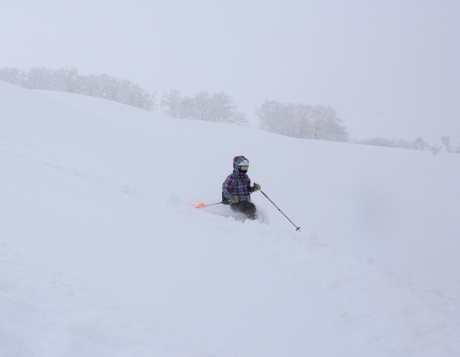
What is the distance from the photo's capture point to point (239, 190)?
8461 millimetres

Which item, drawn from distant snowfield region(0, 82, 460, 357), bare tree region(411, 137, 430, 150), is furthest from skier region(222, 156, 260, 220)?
bare tree region(411, 137, 430, 150)

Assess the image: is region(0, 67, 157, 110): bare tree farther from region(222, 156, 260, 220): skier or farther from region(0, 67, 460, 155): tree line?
region(222, 156, 260, 220): skier

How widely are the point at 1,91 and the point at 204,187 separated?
35.2 feet

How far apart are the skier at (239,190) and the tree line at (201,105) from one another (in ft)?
118

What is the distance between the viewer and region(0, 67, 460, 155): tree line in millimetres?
42781

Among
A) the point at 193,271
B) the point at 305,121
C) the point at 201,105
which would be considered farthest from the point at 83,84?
the point at 193,271

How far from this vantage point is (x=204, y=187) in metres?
10.8

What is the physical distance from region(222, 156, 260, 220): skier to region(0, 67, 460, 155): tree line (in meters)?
36.1

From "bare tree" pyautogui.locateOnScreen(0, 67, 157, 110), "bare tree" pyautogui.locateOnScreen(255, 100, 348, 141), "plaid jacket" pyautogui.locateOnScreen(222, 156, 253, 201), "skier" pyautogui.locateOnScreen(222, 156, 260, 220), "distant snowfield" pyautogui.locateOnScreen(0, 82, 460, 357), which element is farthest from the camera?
"bare tree" pyautogui.locateOnScreen(0, 67, 157, 110)

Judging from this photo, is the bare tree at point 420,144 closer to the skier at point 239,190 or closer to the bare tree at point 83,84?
the bare tree at point 83,84

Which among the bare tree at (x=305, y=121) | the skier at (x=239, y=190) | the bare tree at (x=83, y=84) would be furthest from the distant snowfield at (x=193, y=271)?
the bare tree at (x=83, y=84)

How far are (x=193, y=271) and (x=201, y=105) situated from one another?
146ft

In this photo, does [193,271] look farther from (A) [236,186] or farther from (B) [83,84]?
(B) [83,84]

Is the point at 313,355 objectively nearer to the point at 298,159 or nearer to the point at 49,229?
the point at 49,229
